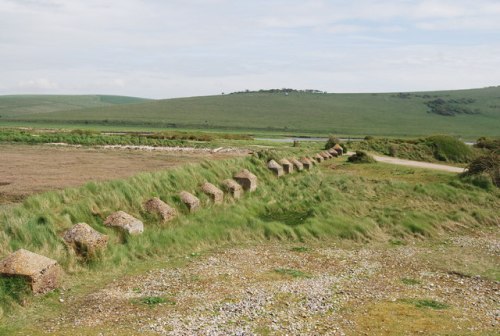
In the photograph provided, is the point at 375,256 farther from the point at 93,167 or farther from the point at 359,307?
the point at 93,167

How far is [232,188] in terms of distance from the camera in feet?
63.1

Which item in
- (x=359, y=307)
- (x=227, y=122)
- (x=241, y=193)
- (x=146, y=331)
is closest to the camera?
(x=146, y=331)

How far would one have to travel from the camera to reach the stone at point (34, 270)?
9.34m

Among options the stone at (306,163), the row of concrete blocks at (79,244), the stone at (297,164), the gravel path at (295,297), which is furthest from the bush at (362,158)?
the gravel path at (295,297)

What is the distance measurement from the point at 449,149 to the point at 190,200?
30181 millimetres

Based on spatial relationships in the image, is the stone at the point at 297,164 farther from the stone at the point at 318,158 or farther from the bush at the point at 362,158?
the bush at the point at 362,158

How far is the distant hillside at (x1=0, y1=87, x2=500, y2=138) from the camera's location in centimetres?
11569

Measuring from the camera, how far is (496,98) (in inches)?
6033

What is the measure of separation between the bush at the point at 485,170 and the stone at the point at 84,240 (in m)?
17.8

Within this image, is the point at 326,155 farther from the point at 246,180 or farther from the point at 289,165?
the point at 246,180

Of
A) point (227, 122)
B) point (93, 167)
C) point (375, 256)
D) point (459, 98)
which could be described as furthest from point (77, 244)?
point (459, 98)

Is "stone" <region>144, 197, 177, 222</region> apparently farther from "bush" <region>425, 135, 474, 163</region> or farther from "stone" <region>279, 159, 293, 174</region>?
"bush" <region>425, 135, 474, 163</region>

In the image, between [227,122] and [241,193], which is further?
[227,122]

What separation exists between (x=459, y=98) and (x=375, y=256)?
15922 cm
